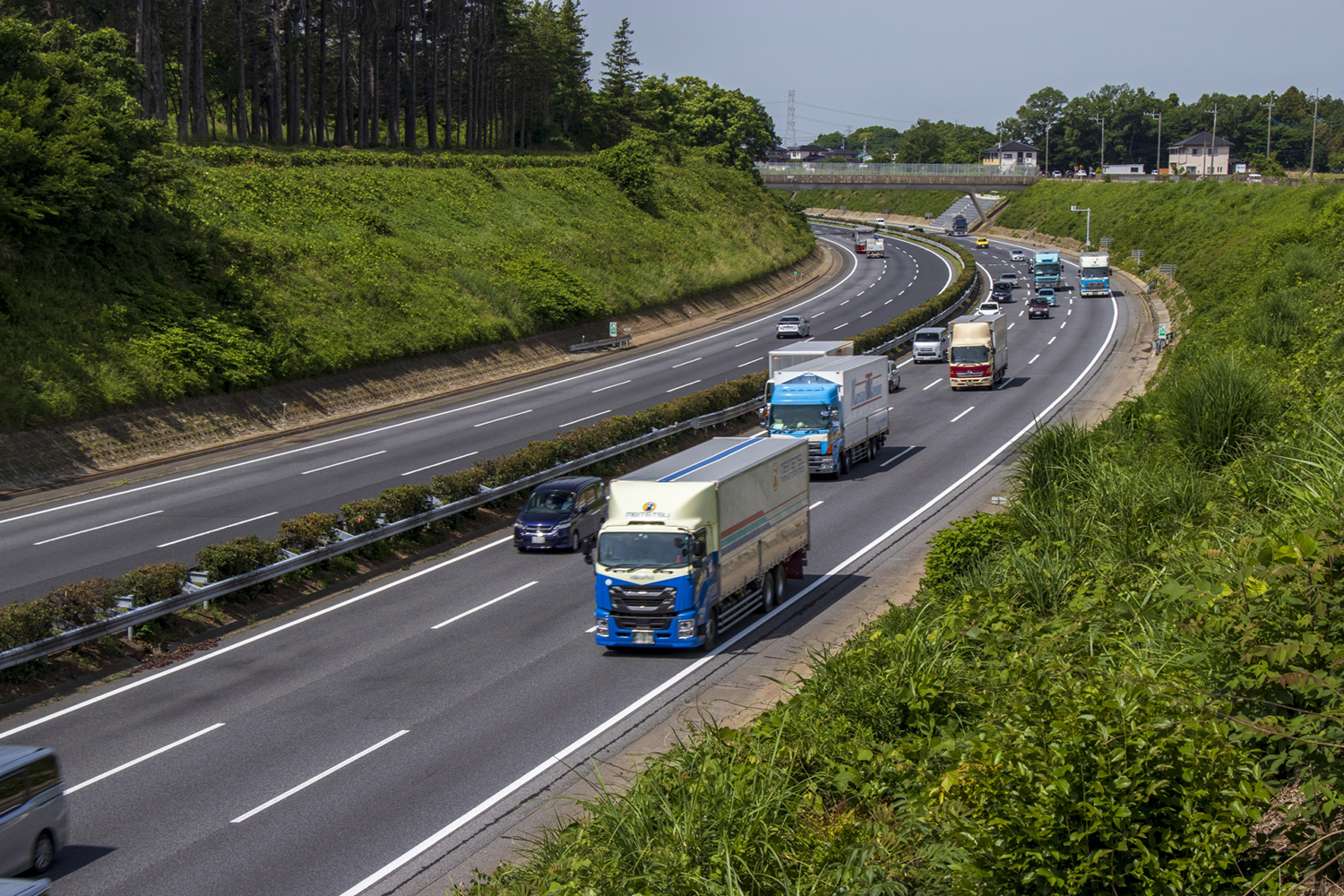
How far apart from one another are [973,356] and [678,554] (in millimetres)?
34849

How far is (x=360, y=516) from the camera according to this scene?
2817 cm

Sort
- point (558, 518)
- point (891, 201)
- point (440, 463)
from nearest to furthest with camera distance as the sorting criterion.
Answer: point (558, 518) < point (440, 463) < point (891, 201)

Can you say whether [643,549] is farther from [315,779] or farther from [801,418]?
[801,418]

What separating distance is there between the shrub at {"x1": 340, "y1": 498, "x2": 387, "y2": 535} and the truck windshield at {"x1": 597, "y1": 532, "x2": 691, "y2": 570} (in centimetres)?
947

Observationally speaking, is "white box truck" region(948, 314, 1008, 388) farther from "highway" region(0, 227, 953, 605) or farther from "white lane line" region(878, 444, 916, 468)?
"white lane line" region(878, 444, 916, 468)

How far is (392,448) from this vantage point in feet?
136

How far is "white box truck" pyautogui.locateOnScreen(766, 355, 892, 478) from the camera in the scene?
3588cm

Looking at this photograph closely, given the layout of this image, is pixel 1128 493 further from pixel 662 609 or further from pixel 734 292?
pixel 734 292

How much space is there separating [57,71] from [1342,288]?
1864 inches

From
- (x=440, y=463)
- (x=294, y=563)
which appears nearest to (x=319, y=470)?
(x=440, y=463)

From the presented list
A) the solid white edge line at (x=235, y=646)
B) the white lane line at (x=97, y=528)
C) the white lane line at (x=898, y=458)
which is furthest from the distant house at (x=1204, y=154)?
the white lane line at (x=97, y=528)

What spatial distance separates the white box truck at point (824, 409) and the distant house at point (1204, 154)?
159085mm

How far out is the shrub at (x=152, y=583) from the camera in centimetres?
2236

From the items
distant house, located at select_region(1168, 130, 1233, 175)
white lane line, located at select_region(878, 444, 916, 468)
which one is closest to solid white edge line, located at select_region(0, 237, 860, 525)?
white lane line, located at select_region(878, 444, 916, 468)
